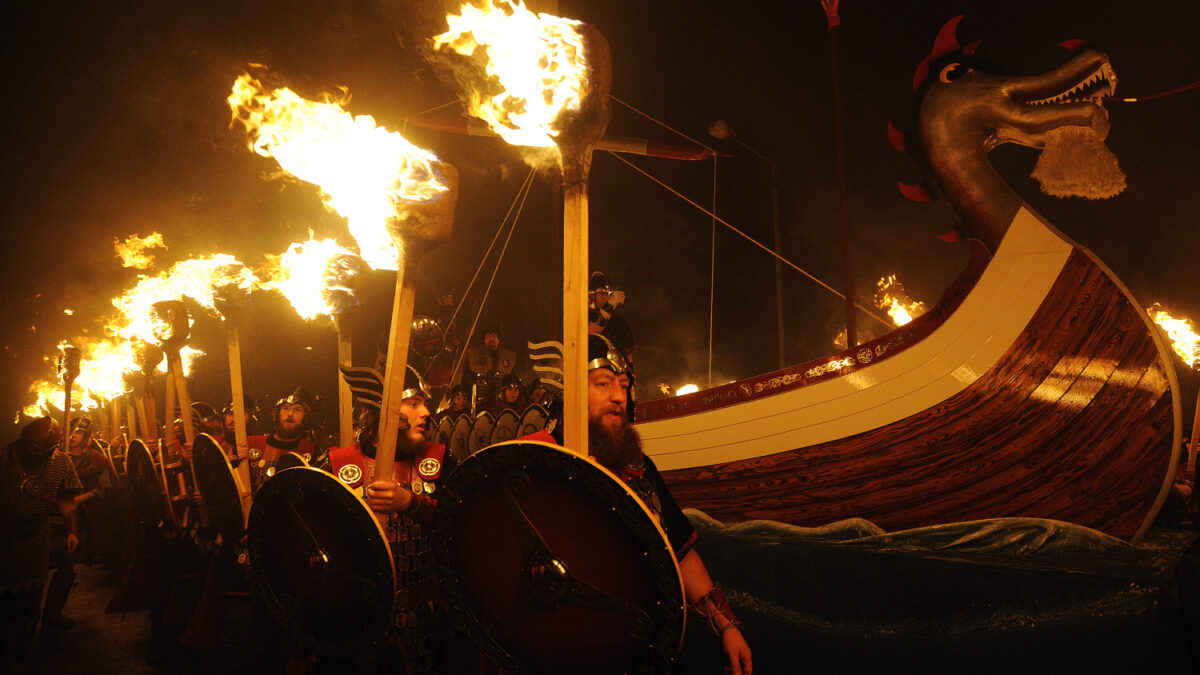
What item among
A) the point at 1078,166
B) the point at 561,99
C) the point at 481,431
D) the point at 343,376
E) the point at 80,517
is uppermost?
the point at 1078,166

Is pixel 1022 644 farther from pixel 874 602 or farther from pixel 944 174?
pixel 944 174

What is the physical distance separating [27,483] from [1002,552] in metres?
8.33

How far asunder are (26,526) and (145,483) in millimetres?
937

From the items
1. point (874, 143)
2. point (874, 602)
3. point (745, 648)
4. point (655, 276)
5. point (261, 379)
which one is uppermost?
point (874, 143)

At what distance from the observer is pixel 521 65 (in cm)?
245

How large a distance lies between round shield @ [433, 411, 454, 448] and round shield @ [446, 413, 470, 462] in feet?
0.48

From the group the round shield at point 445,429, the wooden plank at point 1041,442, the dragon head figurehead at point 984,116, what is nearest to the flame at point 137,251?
the round shield at point 445,429

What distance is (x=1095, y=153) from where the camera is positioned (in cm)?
434

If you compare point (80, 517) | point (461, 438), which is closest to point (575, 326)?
point (461, 438)

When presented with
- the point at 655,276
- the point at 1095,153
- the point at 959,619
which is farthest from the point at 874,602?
the point at 655,276

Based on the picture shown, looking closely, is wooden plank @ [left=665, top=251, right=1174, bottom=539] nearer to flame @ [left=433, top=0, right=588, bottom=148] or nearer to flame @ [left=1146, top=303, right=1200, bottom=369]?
flame @ [left=1146, top=303, right=1200, bottom=369]

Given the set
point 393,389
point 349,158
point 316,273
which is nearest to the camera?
point 393,389

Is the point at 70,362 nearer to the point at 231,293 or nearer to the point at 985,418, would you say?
the point at 231,293

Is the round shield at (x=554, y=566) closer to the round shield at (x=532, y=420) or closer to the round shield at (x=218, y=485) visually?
the round shield at (x=218, y=485)
